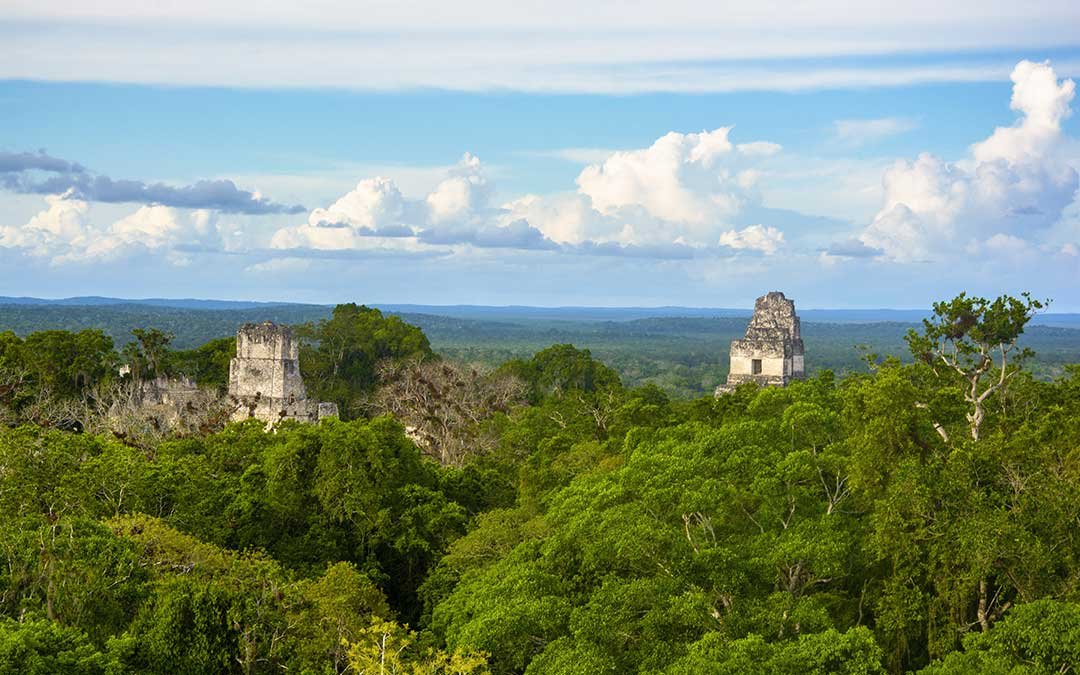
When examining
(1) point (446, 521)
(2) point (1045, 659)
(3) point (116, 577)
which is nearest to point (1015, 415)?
(2) point (1045, 659)

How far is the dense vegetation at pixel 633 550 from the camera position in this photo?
12117 millimetres

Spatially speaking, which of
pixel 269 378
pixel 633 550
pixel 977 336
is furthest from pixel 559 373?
pixel 633 550

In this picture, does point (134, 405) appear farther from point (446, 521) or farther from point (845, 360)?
point (845, 360)

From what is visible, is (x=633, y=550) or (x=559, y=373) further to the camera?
(x=559, y=373)

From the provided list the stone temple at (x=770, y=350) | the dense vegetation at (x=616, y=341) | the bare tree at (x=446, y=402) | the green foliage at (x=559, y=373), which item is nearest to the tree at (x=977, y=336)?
the stone temple at (x=770, y=350)

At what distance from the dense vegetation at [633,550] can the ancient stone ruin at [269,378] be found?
10458 millimetres

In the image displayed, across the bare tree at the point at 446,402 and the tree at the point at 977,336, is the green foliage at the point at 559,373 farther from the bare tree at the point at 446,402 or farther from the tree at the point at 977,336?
the tree at the point at 977,336

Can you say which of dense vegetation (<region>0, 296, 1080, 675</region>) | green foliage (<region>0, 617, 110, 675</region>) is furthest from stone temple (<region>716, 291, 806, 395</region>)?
green foliage (<region>0, 617, 110, 675</region>)

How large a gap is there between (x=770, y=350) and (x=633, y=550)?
17.7 m

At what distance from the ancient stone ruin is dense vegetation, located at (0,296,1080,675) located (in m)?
10.5

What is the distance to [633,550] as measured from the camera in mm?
13500

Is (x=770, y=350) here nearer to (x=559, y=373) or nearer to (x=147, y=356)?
(x=559, y=373)

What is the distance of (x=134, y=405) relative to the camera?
30703 millimetres

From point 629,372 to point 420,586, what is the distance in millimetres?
74109
